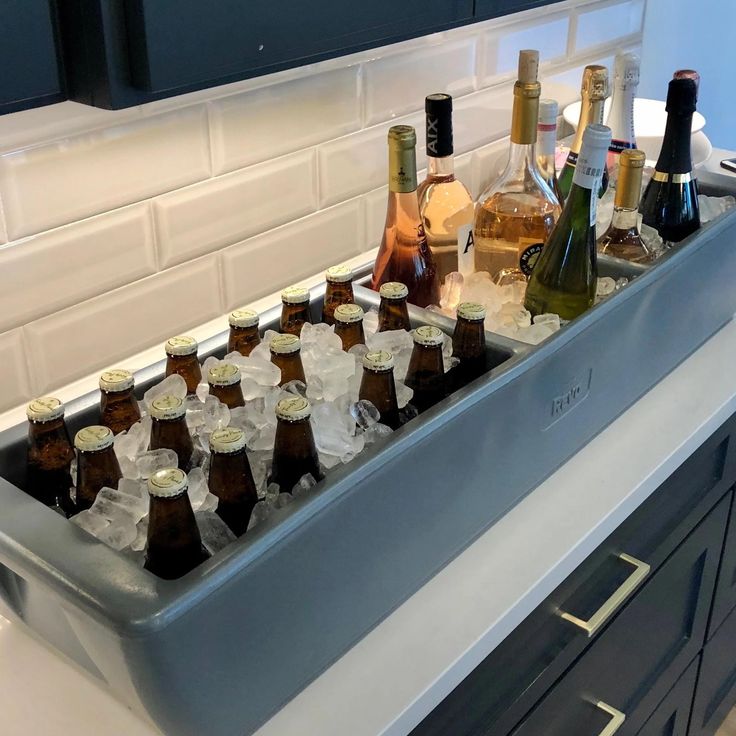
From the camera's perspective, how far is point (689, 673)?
143 cm

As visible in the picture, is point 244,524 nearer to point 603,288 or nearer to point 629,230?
point 603,288

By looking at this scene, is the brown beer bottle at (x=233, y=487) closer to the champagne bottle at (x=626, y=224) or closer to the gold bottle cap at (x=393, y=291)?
the gold bottle cap at (x=393, y=291)

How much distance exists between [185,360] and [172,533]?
0.25m

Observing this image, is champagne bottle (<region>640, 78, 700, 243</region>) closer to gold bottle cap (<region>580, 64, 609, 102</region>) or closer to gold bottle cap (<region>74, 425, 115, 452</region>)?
gold bottle cap (<region>580, 64, 609, 102</region>)

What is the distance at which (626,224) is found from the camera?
1192 millimetres

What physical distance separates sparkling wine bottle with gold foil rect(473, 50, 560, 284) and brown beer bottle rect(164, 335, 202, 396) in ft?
1.48

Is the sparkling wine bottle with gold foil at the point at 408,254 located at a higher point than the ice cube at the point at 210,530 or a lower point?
higher

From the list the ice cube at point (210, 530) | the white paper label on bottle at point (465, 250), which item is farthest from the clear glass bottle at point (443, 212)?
the ice cube at point (210, 530)

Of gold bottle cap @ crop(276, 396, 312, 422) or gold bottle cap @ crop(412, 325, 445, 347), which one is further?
gold bottle cap @ crop(412, 325, 445, 347)

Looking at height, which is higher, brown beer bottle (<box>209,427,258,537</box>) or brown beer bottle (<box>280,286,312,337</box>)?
brown beer bottle (<box>280,286,312,337</box>)

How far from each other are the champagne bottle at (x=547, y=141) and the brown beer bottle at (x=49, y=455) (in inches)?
27.9

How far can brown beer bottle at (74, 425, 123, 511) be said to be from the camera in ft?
2.39

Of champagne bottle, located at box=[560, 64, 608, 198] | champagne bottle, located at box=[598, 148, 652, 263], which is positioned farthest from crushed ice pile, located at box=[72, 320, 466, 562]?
champagne bottle, located at box=[560, 64, 608, 198]

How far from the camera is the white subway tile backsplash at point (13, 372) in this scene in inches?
38.3
